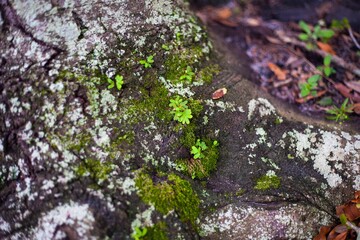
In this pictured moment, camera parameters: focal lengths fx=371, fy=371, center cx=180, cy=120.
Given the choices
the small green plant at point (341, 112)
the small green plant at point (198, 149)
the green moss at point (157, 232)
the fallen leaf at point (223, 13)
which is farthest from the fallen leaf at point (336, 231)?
the fallen leaf at point (223, 13)

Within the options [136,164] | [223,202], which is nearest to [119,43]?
[136,164]

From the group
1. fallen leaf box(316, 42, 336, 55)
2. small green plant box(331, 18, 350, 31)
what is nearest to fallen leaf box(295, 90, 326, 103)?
fallen leaf box(316, 42, 336, 55)

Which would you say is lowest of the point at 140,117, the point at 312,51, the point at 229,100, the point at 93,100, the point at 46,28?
the point at 312,51

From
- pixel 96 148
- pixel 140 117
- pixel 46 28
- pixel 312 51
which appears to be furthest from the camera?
pixel 312 51

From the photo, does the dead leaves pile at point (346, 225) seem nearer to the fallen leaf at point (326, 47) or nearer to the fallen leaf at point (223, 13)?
the fallen leaf at point (326, 47)

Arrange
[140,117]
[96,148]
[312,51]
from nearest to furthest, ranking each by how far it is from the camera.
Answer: [96,148]
[140,117]
[312,51]

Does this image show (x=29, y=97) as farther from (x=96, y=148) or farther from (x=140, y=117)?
(x=140, y=117)

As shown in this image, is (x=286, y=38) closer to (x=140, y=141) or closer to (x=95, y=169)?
(x=140, y=141)
